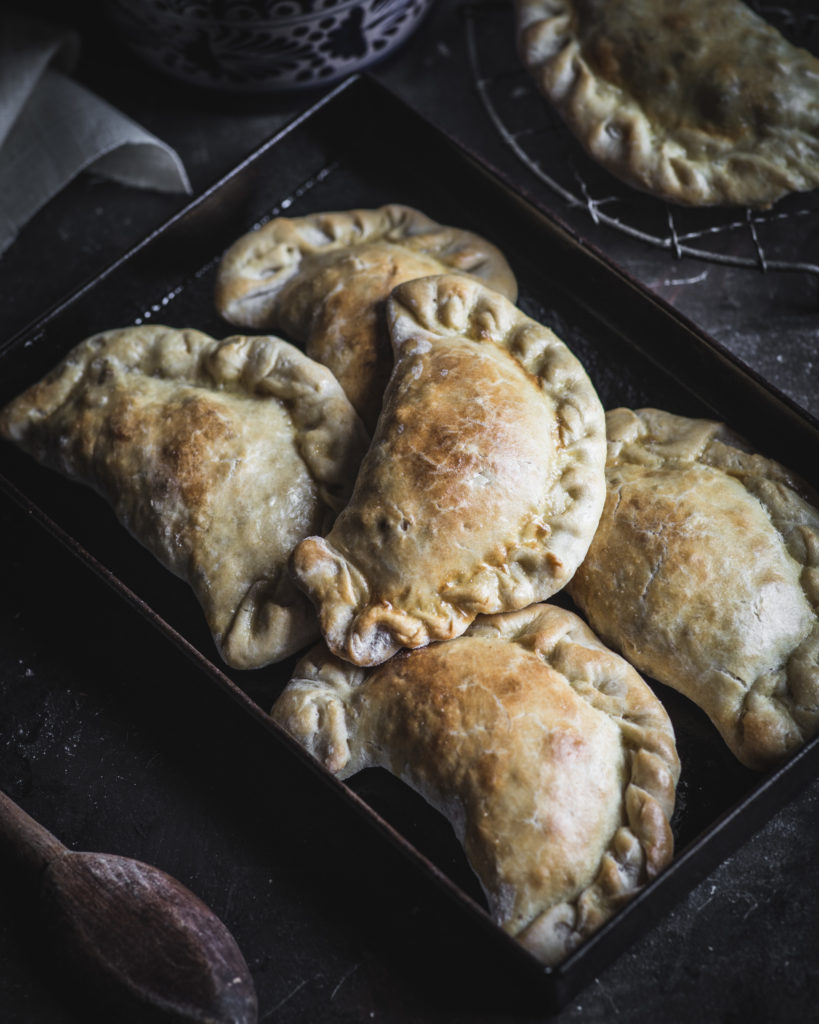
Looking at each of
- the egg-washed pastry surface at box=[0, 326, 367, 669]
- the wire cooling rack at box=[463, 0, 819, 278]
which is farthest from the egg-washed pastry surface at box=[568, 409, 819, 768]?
the wire cooling rack at box=[463, 0, 819, 278]

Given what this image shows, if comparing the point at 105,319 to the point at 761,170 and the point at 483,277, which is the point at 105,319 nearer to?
the point at 483,277

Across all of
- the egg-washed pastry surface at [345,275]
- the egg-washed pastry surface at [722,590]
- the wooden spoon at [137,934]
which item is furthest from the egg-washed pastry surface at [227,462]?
the egg-washed pastry surface at [722,590]

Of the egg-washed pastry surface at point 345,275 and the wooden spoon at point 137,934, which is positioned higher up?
the egg-washed pastry surface at point 345,275

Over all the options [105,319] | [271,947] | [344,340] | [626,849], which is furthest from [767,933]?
[105,319]

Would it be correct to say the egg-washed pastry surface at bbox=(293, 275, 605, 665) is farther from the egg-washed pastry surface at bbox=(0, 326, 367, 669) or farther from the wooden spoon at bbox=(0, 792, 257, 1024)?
the wooden spoon at bbox=(0, 792, 257, 1024)

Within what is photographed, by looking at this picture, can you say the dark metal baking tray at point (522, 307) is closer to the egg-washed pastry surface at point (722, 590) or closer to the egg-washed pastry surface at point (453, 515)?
the egg-washed pastry surface at point (722, 590)

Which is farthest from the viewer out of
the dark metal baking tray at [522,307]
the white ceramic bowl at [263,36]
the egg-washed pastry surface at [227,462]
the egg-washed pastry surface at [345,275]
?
the white ceramic bowl at [263,36]
